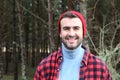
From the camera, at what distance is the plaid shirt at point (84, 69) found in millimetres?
2406

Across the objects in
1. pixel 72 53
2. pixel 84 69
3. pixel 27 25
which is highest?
pixel 27 25

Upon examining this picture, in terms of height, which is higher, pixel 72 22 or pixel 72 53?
pixel 72 22

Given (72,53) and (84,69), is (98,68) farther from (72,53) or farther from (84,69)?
(72,53)

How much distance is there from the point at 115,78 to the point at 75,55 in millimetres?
3991

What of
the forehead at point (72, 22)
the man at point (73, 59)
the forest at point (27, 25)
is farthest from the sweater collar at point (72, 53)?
the forest at point (27, 25)

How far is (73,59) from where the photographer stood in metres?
2.42

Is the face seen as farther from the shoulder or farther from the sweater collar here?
the shoulder

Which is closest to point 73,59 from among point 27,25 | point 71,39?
point 71,39

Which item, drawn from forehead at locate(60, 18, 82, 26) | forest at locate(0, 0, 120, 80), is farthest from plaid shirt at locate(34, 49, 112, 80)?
forest at locate(0, 0, 120, 80)

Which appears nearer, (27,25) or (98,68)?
(98,68)

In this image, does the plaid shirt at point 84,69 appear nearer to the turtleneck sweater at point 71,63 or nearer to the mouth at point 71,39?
the turtleneck sweater at point 71,63

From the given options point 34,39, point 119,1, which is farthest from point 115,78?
point 34,39

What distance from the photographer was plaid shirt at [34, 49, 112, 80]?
94.7 inches

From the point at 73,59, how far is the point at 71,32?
20cm
